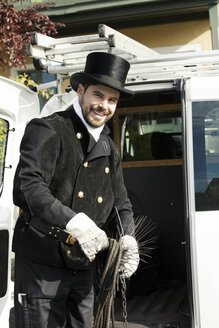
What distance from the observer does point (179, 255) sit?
573 centimetres

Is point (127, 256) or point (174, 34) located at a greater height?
point (174, 34)

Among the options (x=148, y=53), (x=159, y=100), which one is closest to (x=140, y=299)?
(x=159, y=100)

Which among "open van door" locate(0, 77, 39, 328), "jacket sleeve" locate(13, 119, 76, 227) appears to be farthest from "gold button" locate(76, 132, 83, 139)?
"open van door" locate(0, 77, 39, 328)

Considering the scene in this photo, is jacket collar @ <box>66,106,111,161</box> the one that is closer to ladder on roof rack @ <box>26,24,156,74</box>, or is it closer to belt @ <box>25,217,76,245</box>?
belt @ <box>25,217,76,245</box>

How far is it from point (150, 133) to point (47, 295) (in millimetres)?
3057

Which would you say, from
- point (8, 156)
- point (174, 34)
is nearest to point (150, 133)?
point (8, 156)

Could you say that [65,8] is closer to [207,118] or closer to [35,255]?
[207,118]

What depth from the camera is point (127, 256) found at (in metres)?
3.03

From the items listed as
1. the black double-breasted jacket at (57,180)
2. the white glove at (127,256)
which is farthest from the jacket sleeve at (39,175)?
the white glove at (127,256)

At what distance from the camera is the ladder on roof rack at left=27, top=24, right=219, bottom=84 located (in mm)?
3596

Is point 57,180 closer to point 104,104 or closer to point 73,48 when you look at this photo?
point 104,104

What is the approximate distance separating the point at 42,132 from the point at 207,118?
142 cm

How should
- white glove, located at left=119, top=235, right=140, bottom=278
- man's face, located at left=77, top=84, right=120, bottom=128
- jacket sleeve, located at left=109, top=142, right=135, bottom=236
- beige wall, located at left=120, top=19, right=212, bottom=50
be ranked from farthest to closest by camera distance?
1. beige wall, located at left=120, top=19, right=212, bottom=50
2. jacket sleeve, located at left=109, top=142, right=135, bottom=236
3. white glove, located at left=119, top=235, right=140, bottom=278
4. man's face, located at left=77, top=84, right=120, bottom=128

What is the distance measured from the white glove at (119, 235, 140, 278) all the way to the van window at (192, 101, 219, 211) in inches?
32.2
